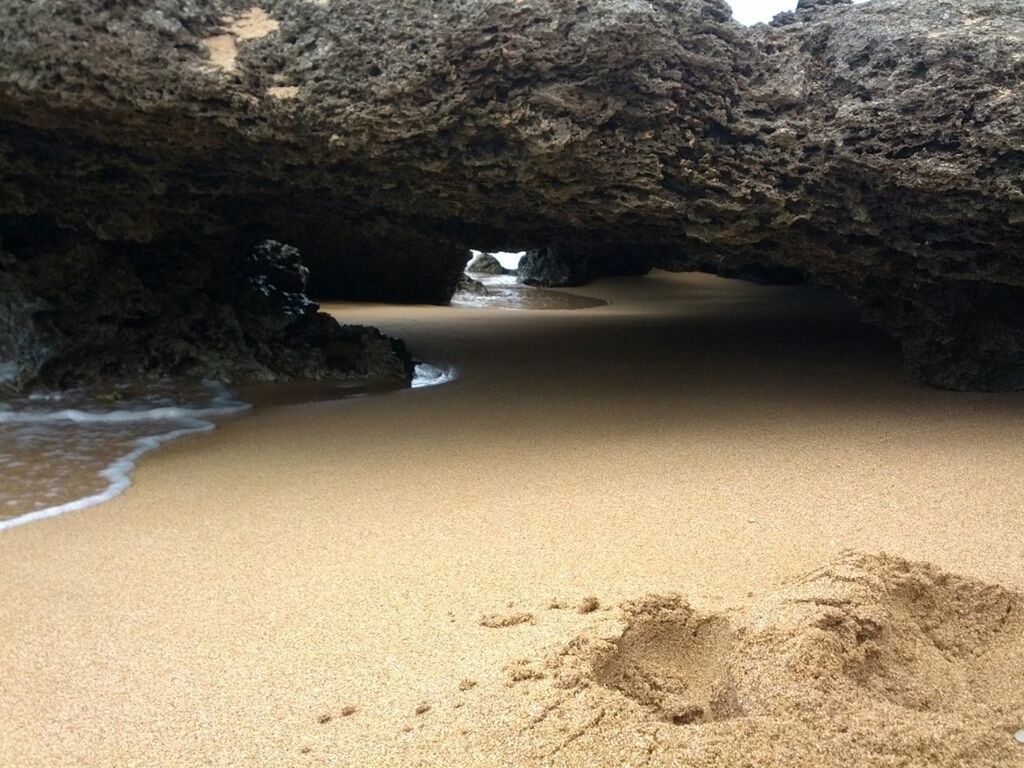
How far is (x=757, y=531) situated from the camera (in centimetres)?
286

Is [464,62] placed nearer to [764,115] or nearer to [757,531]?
[764,115]

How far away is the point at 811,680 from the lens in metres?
1.75

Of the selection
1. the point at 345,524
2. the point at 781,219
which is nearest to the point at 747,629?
the point at 345,524

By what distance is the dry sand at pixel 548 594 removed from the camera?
1690mm

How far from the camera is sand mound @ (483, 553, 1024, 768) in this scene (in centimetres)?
157

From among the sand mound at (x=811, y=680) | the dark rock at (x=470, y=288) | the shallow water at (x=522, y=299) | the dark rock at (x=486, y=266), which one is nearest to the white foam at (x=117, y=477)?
the sand mound at (x=811, y=680)

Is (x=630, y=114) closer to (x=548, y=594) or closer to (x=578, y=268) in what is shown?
(x=548, y=594)

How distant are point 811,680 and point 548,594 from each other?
0.82 metres

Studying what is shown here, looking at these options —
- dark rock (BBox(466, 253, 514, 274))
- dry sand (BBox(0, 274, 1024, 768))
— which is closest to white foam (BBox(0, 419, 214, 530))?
dry sand (BBox(0, 274, 1024, 768))

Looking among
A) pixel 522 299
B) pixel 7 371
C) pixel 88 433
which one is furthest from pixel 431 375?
pixel 522 299

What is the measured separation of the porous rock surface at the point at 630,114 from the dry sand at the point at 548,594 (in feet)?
2.99

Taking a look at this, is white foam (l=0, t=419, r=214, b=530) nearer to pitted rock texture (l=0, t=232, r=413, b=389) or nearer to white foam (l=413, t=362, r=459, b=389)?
pitted rock texture (l=0, t=232, r=413, b=389)

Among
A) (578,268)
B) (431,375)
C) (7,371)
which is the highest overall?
(578,268)

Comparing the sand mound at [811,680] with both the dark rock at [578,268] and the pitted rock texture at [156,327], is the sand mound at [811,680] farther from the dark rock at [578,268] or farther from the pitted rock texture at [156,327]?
the dark rock at [578,268]
